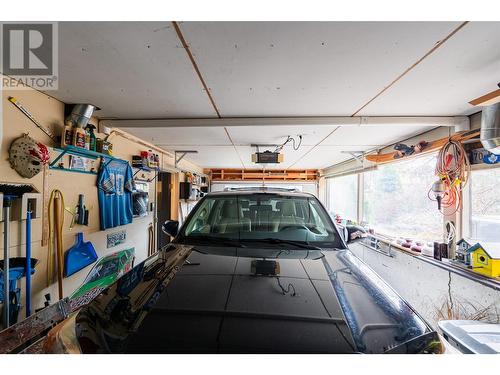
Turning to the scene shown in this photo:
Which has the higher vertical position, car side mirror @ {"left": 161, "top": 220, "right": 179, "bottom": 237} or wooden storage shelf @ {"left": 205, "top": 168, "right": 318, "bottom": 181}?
wooden storage shelf @ {"left": 205, "top": 168, "right": 318, "bottom": 181}

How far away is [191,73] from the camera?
1723mm

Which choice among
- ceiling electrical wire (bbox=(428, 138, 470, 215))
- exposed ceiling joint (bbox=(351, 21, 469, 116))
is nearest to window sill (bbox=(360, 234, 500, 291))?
ceiling electrical wire (bbox=(428, 138, 470, 215))

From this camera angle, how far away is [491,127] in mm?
1824

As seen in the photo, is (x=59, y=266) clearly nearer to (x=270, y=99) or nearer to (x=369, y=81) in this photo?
(x=270, y=99)

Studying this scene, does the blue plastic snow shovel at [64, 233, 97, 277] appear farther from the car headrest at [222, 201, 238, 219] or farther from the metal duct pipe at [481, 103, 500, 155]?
the metal duct pipe at [481, 103, 500, 155]

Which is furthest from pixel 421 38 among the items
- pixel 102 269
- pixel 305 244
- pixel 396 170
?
pixel 102 269

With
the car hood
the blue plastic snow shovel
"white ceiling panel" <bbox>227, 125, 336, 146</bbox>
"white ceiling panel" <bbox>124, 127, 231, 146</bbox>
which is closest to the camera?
the car hood

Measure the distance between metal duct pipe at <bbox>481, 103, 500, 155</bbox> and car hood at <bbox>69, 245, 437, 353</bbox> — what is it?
1577 millimetres

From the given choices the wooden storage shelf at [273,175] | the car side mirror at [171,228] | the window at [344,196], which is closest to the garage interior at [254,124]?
the car side mirror at [171,228]

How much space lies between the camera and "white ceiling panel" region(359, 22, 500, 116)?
4.27 feet

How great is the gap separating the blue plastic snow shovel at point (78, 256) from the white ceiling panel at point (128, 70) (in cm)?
148

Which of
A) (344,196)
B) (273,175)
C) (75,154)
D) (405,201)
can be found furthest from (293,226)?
(273,175)

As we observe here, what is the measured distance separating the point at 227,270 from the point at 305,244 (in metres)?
0.68

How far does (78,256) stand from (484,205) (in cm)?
440
